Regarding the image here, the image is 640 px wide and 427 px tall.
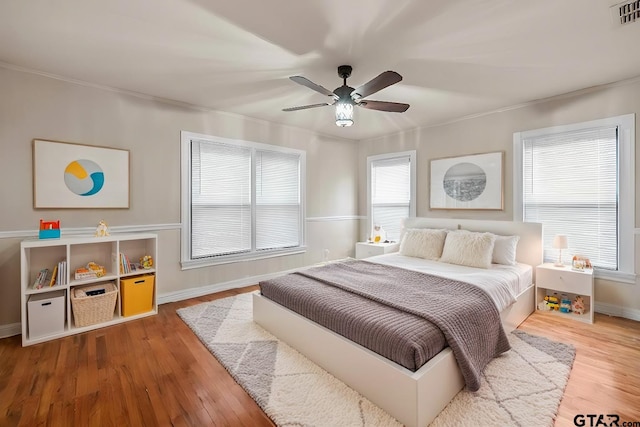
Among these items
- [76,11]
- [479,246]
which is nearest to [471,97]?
[479,246]

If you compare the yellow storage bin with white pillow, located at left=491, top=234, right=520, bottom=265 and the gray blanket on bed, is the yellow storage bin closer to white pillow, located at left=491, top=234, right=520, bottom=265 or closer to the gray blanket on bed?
the gray blanket on bed

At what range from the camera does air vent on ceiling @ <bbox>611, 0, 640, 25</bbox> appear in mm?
1896

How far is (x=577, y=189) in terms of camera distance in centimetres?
343

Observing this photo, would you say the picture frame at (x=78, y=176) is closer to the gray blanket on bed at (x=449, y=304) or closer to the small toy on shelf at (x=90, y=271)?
the small toy on shelf at (x=90, y=271)

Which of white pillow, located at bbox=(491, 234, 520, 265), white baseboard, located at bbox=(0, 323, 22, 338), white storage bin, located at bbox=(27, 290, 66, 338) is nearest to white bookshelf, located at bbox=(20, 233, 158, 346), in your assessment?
white storage bin, located at bbox=(27, 290, 66, 338)

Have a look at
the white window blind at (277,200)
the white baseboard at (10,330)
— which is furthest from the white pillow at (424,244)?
the white baseboard at (10,330)

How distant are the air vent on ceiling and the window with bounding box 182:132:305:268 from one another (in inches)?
150

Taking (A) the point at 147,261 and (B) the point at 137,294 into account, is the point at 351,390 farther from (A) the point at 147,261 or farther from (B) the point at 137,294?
(A) the point at 147,261

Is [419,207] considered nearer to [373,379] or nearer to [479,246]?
[479,246]

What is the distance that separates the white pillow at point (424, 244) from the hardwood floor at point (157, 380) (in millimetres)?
1302

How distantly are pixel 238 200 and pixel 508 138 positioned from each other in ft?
12.8

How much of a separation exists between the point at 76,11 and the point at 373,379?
3.16 meters

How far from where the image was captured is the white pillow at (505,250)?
3.48 meters

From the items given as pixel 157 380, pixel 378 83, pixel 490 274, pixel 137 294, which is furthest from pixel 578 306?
pixel 137 294
